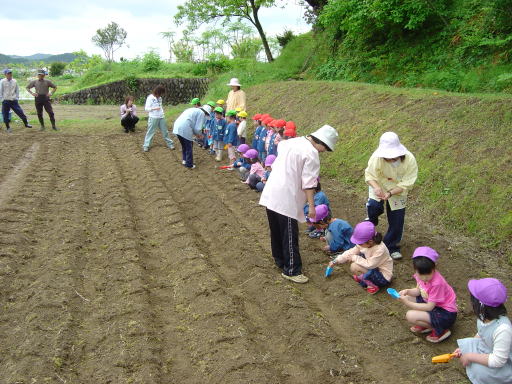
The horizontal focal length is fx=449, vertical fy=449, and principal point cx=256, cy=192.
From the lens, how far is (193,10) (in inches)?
766

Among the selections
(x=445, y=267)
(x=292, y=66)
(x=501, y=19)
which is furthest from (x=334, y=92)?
(x=445, y=267)

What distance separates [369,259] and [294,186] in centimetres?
108

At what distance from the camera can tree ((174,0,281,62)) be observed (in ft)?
61.2

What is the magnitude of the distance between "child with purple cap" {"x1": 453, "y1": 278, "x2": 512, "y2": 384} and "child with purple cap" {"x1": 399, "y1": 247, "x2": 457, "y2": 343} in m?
0.53

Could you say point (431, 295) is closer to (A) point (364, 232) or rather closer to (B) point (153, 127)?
(A) point (364, 232)

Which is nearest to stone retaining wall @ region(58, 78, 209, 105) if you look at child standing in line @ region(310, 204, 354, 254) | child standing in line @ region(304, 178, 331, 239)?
child standing in line @ region(304, 178, 331, 239)

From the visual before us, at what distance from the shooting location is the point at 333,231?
554 centimetres

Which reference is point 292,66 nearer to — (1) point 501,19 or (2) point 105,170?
(1) point 501,19

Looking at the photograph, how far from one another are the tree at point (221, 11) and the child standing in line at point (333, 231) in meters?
15.1

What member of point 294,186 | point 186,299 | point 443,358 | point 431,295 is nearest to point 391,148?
point 294,186

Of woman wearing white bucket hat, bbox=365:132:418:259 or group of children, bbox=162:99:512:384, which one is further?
woman wearing white bucket hat, bbox=365:132:418:259

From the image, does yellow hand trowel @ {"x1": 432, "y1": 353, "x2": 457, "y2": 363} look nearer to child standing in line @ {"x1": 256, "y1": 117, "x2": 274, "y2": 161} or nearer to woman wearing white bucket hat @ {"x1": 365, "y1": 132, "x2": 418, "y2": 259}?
woman wearing white bucket hat @ {"x1": 365, "y1": 132, "x2": 418, "y2": 259}

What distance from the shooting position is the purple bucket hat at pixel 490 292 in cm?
313

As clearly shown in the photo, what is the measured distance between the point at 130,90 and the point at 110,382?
66.4 ft
